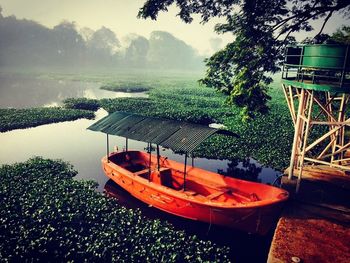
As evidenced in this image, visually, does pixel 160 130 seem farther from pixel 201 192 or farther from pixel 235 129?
pixel 235 129

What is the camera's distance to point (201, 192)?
505 inches

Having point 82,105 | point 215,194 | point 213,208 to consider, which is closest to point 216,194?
point 215,194

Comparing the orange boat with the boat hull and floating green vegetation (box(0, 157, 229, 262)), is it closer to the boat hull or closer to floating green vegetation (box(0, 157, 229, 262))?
the boat hull

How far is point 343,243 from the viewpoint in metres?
7.74

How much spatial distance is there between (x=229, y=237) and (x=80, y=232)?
586 centimetres

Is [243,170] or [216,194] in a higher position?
[216,194]

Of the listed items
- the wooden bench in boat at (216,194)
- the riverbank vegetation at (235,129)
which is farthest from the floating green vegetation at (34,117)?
the wooden bench in boat at (216,194)

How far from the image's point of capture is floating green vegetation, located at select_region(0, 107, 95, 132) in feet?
83.6

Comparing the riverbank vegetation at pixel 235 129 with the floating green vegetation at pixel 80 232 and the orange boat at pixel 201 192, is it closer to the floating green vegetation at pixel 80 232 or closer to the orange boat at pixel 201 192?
the orange boat at pixel 201 192

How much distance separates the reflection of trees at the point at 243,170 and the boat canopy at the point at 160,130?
20.5ft

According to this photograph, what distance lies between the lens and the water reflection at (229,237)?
10.0 m

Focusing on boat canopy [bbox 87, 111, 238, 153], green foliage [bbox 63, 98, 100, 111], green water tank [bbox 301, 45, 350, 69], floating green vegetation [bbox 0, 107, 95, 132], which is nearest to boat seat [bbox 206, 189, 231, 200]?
boat canopy [bbox 87, 111, 238, 153]

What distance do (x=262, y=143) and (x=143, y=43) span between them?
174m

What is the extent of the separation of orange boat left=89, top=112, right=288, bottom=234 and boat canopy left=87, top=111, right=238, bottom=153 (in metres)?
0.05
